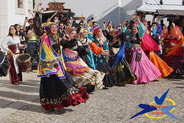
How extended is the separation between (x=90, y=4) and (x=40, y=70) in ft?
72.9

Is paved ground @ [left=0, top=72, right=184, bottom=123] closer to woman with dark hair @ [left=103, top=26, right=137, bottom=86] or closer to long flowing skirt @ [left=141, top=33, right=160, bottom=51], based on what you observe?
woman with dark hair @ [left=103, top=26, right=137, bottom=86]

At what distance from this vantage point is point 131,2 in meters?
26.8

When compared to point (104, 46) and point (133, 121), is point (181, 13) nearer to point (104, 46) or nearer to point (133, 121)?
point (104, 46)

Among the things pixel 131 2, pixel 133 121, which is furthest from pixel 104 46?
pixel 131 2

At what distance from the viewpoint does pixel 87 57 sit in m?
7.80

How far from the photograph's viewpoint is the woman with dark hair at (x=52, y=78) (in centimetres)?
568

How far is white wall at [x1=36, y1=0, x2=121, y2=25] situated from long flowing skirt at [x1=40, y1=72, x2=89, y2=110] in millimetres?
21567

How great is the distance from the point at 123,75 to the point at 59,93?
10.5ft

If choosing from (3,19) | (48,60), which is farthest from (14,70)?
(3,19)

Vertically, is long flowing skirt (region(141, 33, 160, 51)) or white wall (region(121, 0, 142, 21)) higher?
white wall (region(121, 0, 142, 21))

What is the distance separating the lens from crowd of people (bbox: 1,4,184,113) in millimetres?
5758

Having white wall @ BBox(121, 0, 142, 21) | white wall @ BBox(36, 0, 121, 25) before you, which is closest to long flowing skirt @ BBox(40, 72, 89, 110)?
white wall @ BBox(121, 0, 142, 21)

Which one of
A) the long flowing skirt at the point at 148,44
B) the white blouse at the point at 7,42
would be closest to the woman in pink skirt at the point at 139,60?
the long flowing skirt at the point at 148,44

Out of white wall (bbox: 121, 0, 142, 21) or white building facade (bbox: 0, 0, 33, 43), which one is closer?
white building facade (bbox: 0, 0, 33, 43)
